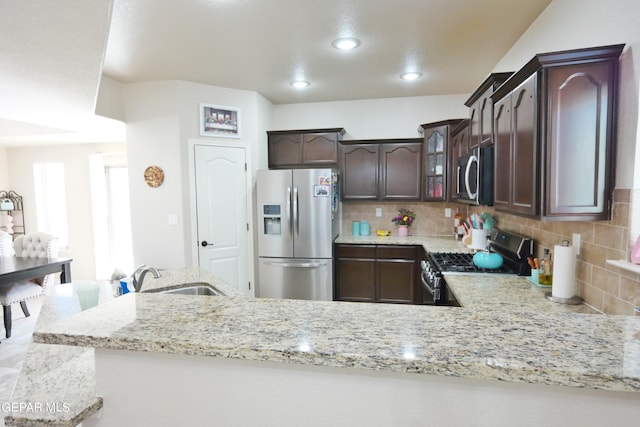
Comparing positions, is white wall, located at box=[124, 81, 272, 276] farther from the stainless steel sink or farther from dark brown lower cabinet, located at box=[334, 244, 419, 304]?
the stainless steel sink

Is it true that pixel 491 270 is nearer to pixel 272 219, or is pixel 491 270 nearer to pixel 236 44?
pixel 272 219

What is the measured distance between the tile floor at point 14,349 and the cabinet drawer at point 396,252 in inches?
134

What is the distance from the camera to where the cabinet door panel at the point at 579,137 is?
157 centimetres

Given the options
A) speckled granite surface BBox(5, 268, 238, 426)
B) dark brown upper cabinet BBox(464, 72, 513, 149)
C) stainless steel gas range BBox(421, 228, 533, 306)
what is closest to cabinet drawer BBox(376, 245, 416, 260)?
stainless steel gas range BBox(421, 228, 533, 306)

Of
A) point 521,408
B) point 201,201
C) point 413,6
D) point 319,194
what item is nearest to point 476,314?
point 521,408

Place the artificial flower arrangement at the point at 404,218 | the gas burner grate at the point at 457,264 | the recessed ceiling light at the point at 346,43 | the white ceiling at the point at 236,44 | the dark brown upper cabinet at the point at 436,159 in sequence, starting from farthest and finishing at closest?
the artificial flower arrangement at the point at 404,218 → the dark brown upper cabinet at the point at 436,159 → the recessed ceiling light at the point at 346,43 → the gas burner grate at the point at 457,264 → the white ceiling at the point at 236,44

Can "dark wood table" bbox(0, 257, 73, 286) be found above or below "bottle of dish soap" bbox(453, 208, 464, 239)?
below

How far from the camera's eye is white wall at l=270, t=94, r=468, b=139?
14.3 feet

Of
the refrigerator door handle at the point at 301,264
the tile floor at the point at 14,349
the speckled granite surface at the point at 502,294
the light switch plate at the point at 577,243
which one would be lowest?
the tile floor at the point at 14,349

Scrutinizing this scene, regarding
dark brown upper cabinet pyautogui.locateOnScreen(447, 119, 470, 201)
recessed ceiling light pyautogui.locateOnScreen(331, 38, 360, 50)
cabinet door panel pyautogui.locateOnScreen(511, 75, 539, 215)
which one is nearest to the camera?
cabinet door panel pyautogui.locateOnScreen(511, 75, 539, 215)

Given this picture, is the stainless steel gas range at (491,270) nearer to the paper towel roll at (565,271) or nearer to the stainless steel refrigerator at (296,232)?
the paper towel roll at (565,271)

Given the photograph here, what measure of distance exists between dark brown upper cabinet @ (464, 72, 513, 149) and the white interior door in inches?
97.7

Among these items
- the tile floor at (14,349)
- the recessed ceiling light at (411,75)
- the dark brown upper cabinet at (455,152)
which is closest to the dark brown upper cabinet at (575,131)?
the dark brown upper cabinet at (455,152)

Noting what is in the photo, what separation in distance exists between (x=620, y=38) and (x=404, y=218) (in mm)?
3064
